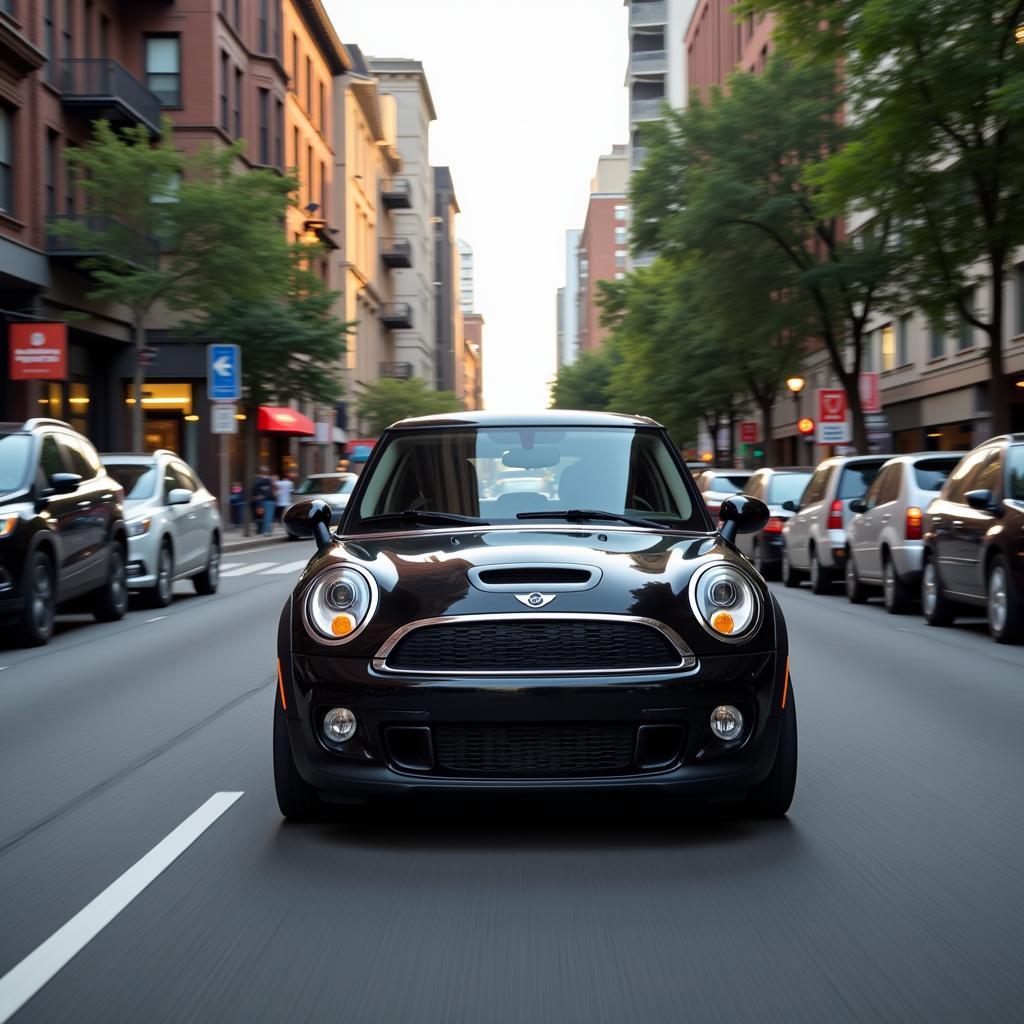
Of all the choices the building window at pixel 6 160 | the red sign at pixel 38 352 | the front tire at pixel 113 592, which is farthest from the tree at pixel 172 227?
the front tire at pixel 113 592

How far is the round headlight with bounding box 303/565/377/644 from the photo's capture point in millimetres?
5270

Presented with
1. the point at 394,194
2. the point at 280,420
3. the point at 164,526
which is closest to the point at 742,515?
the point at 164,526

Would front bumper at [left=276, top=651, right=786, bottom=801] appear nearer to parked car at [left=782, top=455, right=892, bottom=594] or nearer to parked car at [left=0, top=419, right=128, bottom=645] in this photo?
parked car at [left=0, top=419, right=128, bottom=645]

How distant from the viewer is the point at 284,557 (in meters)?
29.6

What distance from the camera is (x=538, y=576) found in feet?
17.5

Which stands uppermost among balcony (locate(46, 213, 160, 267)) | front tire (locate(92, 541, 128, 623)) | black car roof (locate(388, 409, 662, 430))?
balcony (locate(46, 213, 160, 267))

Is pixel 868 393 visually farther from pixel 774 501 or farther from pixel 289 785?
pixel 289 785

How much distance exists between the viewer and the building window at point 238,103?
4878 cm

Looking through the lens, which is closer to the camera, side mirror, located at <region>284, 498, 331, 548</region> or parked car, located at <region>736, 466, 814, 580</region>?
side mirror, located at <region>284, 498, 331, 548</region>

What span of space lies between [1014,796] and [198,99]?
42.1 metres

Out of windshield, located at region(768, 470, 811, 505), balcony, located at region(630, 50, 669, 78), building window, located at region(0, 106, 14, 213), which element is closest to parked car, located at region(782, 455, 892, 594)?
windshield, located at region(768, 470, 811, 505)

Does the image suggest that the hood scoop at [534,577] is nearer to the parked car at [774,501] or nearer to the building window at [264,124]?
the parked car at [774,501]

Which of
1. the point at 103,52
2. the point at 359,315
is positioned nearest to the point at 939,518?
the point at 103,52

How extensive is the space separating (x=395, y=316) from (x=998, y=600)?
79.1m
